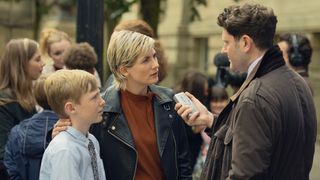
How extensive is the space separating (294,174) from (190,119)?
2.43 feet

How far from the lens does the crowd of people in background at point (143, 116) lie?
10.7 ft

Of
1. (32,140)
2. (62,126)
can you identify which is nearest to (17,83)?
(32,140)

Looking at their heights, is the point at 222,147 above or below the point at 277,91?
below

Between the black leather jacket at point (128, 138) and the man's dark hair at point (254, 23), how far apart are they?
2.88 feet

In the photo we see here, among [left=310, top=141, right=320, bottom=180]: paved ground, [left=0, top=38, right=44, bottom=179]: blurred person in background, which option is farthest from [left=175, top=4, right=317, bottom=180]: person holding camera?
[left=310, top=141, right=320, bottom=180]: paved ground

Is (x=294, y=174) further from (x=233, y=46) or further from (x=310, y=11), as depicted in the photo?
(x=310, y=11)

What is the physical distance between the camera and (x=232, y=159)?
3.25 meters

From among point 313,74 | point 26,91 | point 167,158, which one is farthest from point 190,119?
point 313,74

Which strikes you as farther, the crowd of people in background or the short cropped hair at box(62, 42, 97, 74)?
the short cropped hair at box(62, 42, 97, 74)

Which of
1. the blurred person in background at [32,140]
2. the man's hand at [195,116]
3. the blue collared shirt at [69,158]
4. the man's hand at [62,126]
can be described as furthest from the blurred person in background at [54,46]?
the man's hand at [195,116]

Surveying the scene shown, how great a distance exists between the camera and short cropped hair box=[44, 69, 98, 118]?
12.9ft

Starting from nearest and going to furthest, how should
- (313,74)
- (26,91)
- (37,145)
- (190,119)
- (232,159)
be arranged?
(232,159)
(190,119)
(37,145)
(26,91)
(313,74)

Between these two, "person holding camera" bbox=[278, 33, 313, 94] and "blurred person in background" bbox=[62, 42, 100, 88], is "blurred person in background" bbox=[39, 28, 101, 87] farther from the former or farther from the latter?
"person holding camera" bbox=[278, 33, 313, 94]

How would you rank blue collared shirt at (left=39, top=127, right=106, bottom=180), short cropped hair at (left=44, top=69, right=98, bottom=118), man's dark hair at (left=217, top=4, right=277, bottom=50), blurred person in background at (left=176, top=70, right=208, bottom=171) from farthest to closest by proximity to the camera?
blurred person in background at (left=176, top=70, right=208, bottom=171)
short cropped hair at (left=44, top=69, right=98, bottom=118)
blue collared shirt at (left=39, top=127, right=106, bottom=180)
man's dark hair at (left=217, top=4, right=277, bottom=50)
